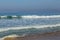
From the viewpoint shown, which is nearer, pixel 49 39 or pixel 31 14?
pixel 49 39

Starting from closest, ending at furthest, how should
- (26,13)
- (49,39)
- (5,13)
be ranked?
(49,39), (5,13), (26,13)

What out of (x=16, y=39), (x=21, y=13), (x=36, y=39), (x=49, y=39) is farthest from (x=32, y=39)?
(x=21, y=13)

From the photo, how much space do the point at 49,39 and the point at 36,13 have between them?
15173mm

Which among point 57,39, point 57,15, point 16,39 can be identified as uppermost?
point 16,39

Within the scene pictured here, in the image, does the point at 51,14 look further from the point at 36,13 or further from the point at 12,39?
the point at 12,39

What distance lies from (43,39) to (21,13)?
15.0 meters

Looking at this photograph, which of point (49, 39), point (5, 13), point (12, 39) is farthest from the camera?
point (5, 13)

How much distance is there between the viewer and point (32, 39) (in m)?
5.54

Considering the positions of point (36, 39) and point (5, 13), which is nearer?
point (36, 39)

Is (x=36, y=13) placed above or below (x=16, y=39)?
below

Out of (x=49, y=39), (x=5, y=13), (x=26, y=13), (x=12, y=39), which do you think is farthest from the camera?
(x=26, y=13)

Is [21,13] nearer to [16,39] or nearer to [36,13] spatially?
[36,13]

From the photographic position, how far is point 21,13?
20.3 m

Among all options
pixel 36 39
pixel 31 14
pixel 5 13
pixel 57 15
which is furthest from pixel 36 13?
pixel 36 39
